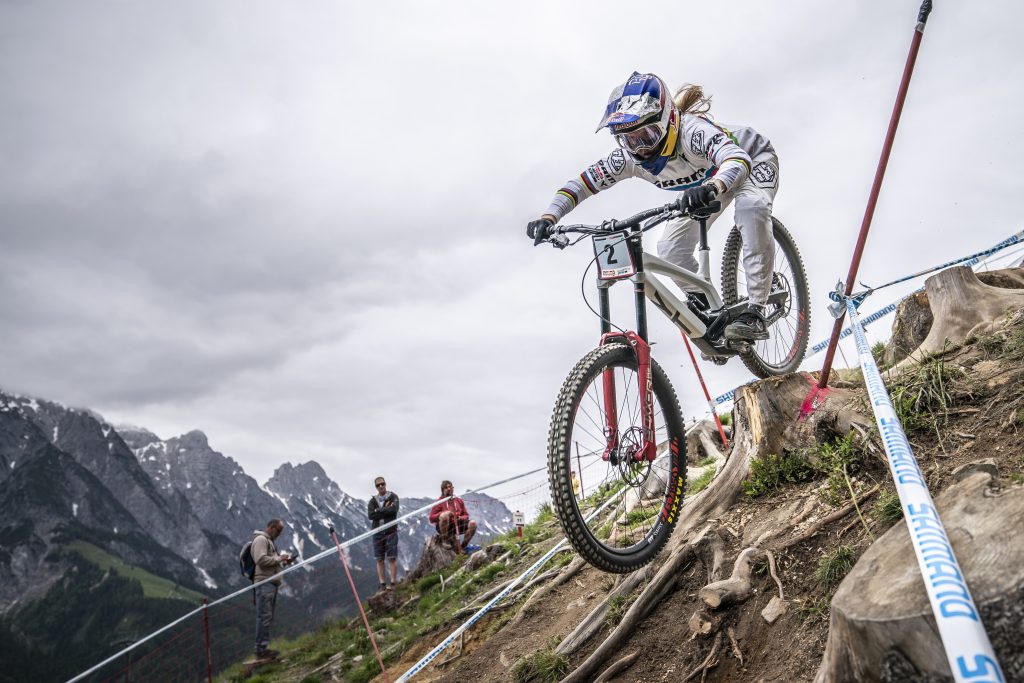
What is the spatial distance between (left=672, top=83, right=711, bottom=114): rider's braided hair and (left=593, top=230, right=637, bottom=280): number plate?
80.0 inches

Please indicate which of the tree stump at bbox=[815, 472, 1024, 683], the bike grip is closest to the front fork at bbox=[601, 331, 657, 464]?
the tree stump at bbox=[815, 472, 1024, 683]

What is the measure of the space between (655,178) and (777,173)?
1.46m

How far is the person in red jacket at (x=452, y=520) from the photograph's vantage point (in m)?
16.2

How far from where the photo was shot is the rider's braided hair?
6113 millimetres

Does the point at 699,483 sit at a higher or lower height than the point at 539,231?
lower

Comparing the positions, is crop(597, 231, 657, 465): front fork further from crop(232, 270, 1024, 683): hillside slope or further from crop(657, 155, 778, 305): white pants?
crop(657, 155, 778, 305): white pants

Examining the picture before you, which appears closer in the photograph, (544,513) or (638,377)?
(638,377)

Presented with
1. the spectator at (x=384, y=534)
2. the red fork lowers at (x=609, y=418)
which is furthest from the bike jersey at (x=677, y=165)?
the spectator at (x=384, y=534)

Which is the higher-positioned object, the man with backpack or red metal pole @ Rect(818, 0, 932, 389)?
red metal pole @ Rect(818, 0, 932, 389)

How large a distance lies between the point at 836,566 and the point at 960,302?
4849 millimetres

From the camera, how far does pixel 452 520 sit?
54.0 ft

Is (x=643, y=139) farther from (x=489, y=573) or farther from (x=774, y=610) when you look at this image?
(x=489, y=573)

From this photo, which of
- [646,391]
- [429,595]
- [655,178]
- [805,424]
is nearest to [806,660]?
[646,391]

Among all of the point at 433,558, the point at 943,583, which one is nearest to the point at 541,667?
the point at 943,583
